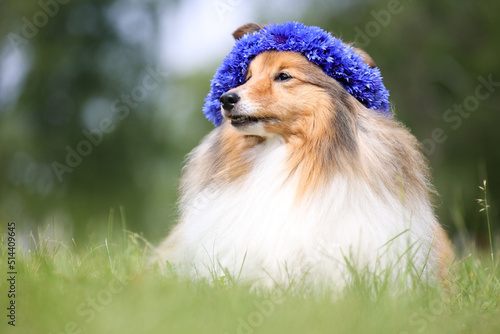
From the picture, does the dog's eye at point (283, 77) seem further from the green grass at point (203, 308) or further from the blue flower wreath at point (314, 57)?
the green grass at point (203, 308)

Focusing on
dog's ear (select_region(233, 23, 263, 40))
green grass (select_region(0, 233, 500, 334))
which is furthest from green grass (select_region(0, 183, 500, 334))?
dog's ear (select_region(233, 23, 263, 40))

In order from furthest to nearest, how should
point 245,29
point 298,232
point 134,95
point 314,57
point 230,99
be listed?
point 134,95, point 245,29, point 314,57, point 230,99, point 298,232

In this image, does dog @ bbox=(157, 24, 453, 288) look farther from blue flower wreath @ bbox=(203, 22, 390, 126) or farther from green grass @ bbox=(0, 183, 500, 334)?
green grass @ bbox=(0, 183, 500, 334)

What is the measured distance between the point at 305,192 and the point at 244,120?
0.58 m

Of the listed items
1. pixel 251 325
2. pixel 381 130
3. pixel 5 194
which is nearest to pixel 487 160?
pixel 381 130

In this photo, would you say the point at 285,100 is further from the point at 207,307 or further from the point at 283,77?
the point at 207,307

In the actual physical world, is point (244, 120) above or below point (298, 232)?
above

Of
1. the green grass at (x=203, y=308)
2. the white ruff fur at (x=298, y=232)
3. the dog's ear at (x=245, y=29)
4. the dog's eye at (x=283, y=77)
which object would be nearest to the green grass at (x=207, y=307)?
the green grass at (x=203, y=308)

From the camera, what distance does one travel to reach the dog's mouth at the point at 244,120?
3396 millimetres

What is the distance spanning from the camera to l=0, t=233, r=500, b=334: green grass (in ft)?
7.43

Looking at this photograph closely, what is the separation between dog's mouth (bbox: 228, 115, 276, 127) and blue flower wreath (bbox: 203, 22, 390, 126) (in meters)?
0.47

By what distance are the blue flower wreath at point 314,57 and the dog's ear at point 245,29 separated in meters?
0.18

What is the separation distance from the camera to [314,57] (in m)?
3.49

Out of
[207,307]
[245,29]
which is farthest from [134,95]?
[207,307]
